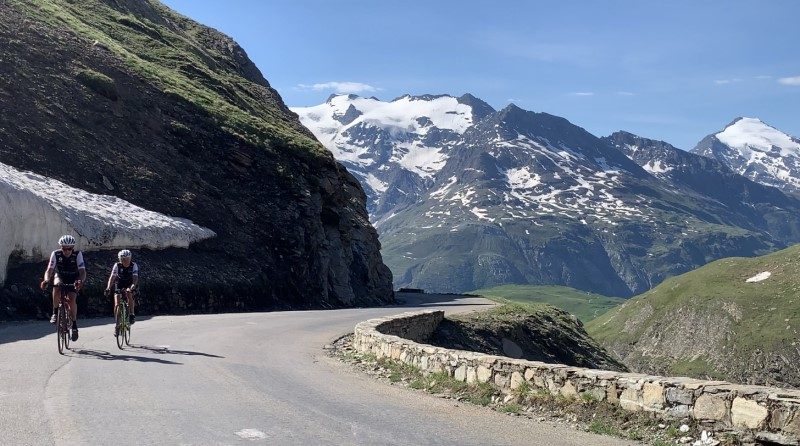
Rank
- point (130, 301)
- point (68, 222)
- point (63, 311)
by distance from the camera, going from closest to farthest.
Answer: point (63, 311)
point (130, 301)
point (68, 222)

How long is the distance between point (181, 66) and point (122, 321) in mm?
51448

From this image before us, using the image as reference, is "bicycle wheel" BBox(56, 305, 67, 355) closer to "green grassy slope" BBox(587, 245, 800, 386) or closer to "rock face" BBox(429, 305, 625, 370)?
"rock face" BBox(429, 305, 625, 370)

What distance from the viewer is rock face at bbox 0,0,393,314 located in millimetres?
33594

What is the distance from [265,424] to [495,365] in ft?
16.4

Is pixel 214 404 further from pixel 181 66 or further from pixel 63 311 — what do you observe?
pixel 181 66

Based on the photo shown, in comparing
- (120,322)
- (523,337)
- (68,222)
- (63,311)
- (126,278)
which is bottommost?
(523,337)

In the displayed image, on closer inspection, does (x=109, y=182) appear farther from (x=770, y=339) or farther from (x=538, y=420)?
(x=770, y=339)

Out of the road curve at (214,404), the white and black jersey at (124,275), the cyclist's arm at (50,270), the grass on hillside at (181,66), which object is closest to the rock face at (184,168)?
the grass on hillside at (181,66)

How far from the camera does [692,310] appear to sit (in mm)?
143500

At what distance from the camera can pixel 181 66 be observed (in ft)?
211

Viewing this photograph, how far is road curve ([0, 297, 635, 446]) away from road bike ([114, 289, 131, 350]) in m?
0.43

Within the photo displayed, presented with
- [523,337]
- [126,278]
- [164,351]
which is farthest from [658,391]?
[523,337]

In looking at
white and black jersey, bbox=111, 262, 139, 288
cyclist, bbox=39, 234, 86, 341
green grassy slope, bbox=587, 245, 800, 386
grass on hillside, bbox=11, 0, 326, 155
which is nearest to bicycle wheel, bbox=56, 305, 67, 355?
cyclist, bbox=39, 234, 86, 341

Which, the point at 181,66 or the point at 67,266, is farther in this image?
the point at 181,66
